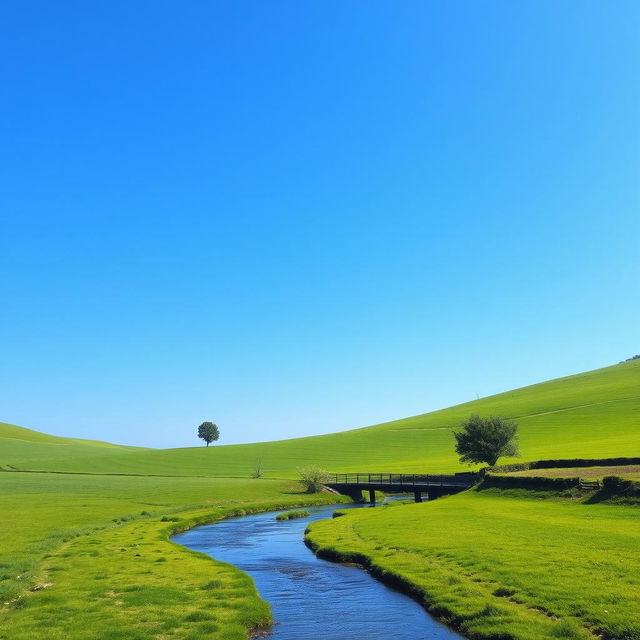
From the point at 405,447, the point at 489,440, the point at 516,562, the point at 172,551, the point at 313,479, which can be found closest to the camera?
the point at 516,562

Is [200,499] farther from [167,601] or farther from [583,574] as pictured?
[583,574]

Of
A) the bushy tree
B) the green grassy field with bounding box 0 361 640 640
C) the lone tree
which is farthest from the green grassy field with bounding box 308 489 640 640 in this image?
the bushy tree

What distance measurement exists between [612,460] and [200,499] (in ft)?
157

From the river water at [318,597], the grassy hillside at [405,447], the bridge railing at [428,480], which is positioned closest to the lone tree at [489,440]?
the bridge railing at [428,480]

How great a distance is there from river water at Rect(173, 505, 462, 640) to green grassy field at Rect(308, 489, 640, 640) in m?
1.05

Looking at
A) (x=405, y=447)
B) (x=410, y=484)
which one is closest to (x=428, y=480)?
(x=410, y=484)

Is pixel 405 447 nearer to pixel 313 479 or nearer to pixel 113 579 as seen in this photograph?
pixel 313 479

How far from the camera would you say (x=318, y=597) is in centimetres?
2472

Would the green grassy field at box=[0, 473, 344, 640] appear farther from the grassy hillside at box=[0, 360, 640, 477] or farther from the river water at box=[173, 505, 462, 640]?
the grassy hillside at box=[0, 360, 640, 477]

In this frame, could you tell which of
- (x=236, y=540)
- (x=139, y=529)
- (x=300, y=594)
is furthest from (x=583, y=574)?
(x=139, y=529)

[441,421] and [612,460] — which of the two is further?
[441,421]

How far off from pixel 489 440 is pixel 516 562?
191ft

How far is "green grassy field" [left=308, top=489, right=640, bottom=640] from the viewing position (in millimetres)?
17703

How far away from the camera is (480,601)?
20266 mm
